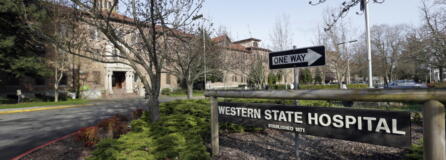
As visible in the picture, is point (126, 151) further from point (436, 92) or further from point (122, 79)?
point (122, 79)

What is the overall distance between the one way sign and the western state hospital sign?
0.69 metres

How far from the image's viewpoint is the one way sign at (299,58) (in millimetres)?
2934

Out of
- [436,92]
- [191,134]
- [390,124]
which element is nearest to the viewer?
[436,92]

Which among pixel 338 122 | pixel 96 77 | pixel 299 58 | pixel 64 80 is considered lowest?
pixel 338 122

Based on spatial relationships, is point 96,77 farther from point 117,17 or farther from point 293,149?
point 293,149

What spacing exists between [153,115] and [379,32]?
50.3 metres

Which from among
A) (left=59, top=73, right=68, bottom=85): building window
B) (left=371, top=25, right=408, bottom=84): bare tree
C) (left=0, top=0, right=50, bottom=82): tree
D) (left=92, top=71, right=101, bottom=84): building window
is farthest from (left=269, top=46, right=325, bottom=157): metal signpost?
(left=371, top=25, right=408, bottom=84): bare tree

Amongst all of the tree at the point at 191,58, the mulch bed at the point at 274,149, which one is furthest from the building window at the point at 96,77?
the mulch bed at the point at 274,149

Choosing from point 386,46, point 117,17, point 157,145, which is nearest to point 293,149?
point 157,145

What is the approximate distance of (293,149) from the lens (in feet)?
13.8

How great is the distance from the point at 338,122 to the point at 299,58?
108 cm

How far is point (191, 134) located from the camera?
165 inches

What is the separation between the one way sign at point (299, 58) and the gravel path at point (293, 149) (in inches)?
67.7

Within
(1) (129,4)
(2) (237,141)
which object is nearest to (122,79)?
(1) (129,4)
